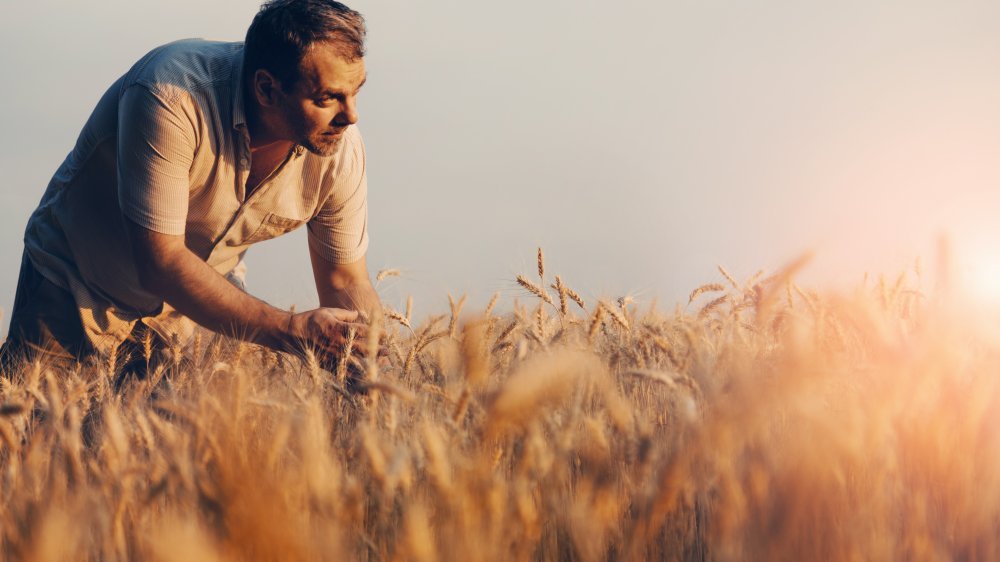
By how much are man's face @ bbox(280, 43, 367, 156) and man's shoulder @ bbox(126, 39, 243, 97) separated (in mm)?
294

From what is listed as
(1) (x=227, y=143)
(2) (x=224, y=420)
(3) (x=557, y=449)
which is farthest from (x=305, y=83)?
(3) (x=557, y=449)

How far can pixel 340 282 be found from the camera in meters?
2.98

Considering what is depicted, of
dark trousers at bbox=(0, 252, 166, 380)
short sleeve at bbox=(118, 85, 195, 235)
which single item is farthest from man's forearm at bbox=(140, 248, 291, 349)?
dark trousers at bbox=(0, 252, 166, 380)

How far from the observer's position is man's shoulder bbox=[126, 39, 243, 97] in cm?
241

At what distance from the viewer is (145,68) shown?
250 cm

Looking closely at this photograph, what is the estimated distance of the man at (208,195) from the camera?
2.34m

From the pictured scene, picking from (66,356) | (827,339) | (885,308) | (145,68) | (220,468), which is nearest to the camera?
(220,468)

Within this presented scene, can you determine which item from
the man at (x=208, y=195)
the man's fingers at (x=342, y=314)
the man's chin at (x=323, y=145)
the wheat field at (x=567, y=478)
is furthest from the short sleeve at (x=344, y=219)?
the wheat field at (x=567, y=478)

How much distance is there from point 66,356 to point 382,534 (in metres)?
2.56

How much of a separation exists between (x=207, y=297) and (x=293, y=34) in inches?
30.3

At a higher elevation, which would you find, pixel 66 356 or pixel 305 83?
pixel 305 83

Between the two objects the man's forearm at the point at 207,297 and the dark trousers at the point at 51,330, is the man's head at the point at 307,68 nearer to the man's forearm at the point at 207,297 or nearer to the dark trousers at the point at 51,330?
the man's forearm at the point at 207,297

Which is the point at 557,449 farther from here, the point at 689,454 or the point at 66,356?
the point at 66,356

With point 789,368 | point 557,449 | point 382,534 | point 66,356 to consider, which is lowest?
point 66,356
